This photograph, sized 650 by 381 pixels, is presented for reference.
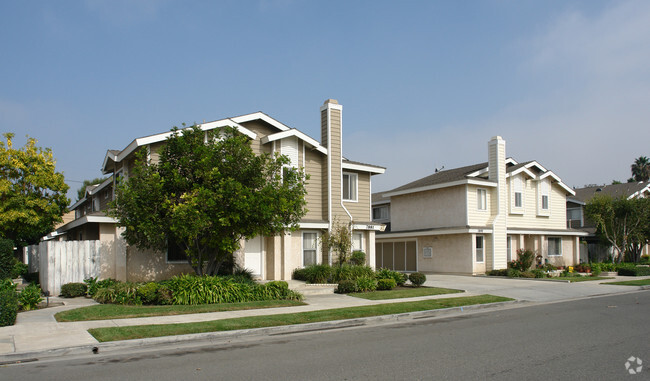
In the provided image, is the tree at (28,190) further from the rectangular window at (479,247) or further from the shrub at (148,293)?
the rectangular window at (479,247)

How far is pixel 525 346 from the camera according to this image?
9.71m

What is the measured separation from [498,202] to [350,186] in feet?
39.4

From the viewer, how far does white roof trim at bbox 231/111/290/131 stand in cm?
2164

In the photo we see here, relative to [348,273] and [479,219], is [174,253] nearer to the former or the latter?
[348,273]

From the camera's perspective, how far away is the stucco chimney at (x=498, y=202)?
3114cm

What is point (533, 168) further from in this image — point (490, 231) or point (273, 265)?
point (273, 265)

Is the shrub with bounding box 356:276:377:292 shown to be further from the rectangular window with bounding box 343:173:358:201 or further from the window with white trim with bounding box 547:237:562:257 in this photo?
the window with white trim with bounding box 547:237:562:257

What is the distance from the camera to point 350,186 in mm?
24562

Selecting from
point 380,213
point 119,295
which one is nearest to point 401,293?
point 119,295

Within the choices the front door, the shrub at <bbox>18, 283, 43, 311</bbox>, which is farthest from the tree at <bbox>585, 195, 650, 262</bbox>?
the shrub at <bbox>18, 283, 43, 311</bbox>

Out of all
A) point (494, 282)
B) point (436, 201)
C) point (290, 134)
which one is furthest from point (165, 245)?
point (436, 201)

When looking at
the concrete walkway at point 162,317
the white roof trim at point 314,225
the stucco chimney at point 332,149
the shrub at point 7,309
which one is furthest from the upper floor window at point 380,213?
the shrub at point 7,309

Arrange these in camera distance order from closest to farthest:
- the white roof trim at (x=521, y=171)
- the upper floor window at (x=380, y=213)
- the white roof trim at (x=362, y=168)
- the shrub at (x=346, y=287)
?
the shrub at (x=346, y=287) < the white roof trim at (x=362, y=168) < the white roof trim at (x=521, y=171) < the upper floor window at (x=380, y=213)

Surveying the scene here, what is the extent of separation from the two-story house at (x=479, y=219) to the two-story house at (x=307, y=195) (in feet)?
28.9
